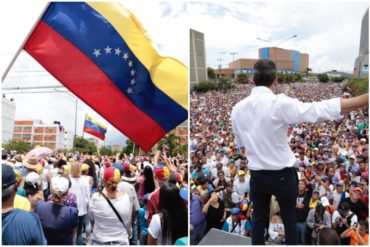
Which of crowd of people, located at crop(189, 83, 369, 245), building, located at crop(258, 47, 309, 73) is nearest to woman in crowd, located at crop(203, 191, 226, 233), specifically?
crowd of people, located at crop(189, 83, 369, 245)

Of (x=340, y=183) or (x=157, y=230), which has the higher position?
Answer: (x=340, y=183)

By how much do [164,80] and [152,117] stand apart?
37 centimetres

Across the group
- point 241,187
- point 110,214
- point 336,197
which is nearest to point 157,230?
point 110,214

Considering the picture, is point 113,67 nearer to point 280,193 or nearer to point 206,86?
point 280,193

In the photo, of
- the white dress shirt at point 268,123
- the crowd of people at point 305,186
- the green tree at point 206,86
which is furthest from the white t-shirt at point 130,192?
the green tree at point 206,86

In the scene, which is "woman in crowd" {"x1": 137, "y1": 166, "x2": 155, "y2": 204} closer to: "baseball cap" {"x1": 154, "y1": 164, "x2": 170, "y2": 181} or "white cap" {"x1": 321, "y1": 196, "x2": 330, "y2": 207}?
"baseball cap" {"x1": 154, "y1": 164, "x2": 170, "y2": 181}

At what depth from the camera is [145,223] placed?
405cm

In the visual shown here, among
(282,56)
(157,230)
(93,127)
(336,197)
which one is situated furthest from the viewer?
(93,127)

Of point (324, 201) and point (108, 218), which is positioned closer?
point (108, 218)

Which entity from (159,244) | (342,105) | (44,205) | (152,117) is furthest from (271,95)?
(44,205)

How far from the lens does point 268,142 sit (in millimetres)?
2025

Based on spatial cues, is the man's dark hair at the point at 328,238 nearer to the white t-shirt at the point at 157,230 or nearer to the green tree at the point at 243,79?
the white t-shirt at the point at 157,230

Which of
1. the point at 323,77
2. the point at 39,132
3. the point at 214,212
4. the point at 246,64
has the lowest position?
the point at 214,212

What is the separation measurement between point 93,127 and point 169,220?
13397 millimetres
